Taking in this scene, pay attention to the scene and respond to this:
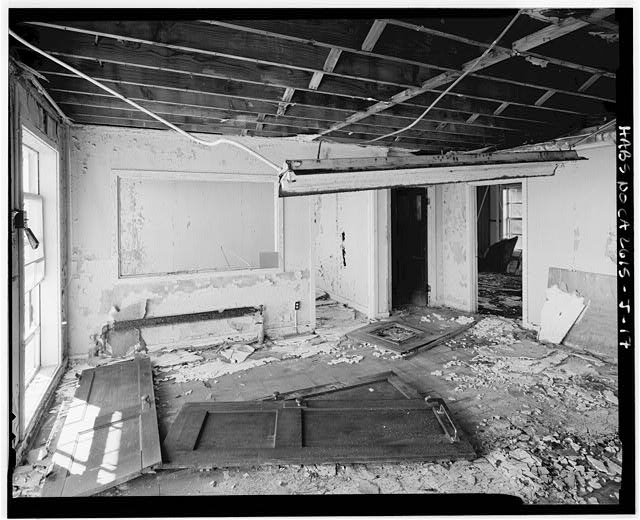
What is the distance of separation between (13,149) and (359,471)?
8.56 ft

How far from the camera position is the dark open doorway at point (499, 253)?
22.2 ft

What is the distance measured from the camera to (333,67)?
2461mm

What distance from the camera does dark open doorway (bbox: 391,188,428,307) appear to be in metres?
6.66

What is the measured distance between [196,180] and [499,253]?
25.6ft

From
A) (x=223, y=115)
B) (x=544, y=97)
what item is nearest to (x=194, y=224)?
(x=223, y=115)

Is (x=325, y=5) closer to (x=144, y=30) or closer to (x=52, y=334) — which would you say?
(x=144, y=30)

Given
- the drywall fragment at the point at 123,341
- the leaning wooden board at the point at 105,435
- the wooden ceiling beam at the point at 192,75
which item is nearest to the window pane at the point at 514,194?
the wooden ceiling beam at the point at 192,75

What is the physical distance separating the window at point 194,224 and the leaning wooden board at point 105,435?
1357mm

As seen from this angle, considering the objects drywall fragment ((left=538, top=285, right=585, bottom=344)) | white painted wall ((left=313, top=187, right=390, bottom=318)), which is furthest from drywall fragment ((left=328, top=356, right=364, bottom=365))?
drywall fragment ((left=538, top=285, right=585, bottom=344))

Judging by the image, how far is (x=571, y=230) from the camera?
4.61 m

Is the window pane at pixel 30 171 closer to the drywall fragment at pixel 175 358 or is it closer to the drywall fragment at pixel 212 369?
the drywall fragment at pixel 175 358

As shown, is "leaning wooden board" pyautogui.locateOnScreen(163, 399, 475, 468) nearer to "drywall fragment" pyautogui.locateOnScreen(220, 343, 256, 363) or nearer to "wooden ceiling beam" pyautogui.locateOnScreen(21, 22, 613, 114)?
"drywall fragment" pyautogui.locateOnScreen(220, 343, 256, 363)

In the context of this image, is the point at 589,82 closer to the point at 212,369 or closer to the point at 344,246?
the point at 212,369

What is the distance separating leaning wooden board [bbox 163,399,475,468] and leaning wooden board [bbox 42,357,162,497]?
0.60ft
